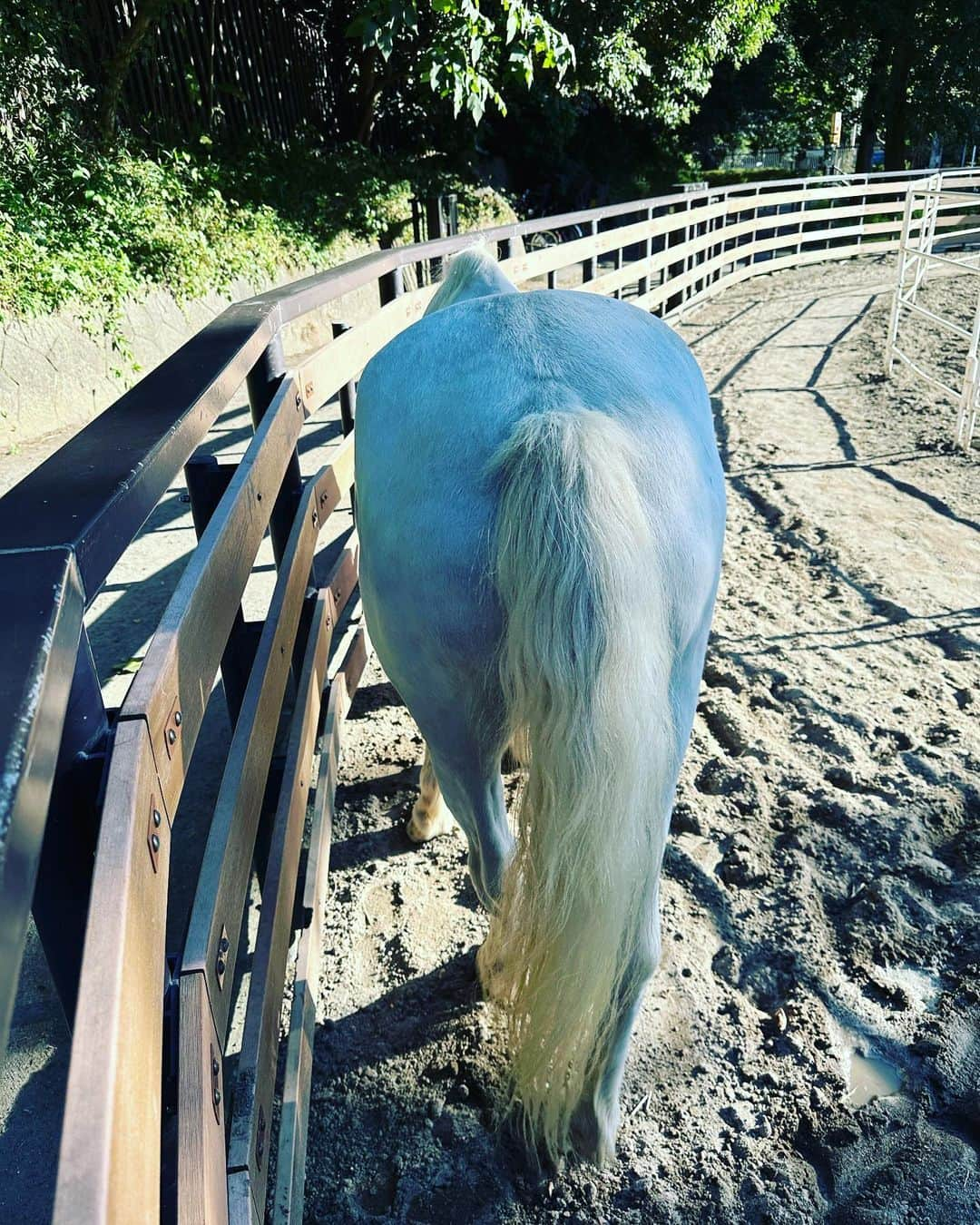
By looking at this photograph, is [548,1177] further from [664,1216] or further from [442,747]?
[442,747]

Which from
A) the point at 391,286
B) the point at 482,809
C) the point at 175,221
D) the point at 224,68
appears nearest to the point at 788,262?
the point at 224,68

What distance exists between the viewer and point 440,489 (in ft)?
5.15

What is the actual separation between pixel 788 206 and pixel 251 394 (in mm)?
19914

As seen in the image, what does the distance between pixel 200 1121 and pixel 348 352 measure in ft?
8.37

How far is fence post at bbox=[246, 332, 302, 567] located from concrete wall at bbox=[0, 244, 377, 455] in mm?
3570

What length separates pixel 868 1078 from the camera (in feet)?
6.51

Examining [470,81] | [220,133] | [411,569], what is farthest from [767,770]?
[220,133]

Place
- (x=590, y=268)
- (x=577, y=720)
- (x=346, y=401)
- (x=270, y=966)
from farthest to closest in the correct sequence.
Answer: (x=590, y=268), (x=346, y=401), (x=270, y=966), (x=577, y=720)

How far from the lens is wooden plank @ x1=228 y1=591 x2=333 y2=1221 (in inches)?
52.3

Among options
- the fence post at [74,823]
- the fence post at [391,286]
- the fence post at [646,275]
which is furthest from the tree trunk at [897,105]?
the fence post at [74,823]

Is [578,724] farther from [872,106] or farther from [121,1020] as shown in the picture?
[872,106]

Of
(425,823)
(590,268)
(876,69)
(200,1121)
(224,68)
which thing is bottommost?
(425,823)

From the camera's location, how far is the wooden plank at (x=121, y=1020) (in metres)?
0.56

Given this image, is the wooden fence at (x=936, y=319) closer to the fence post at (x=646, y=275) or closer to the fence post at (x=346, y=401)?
the fence post at (x=646, y=275)
